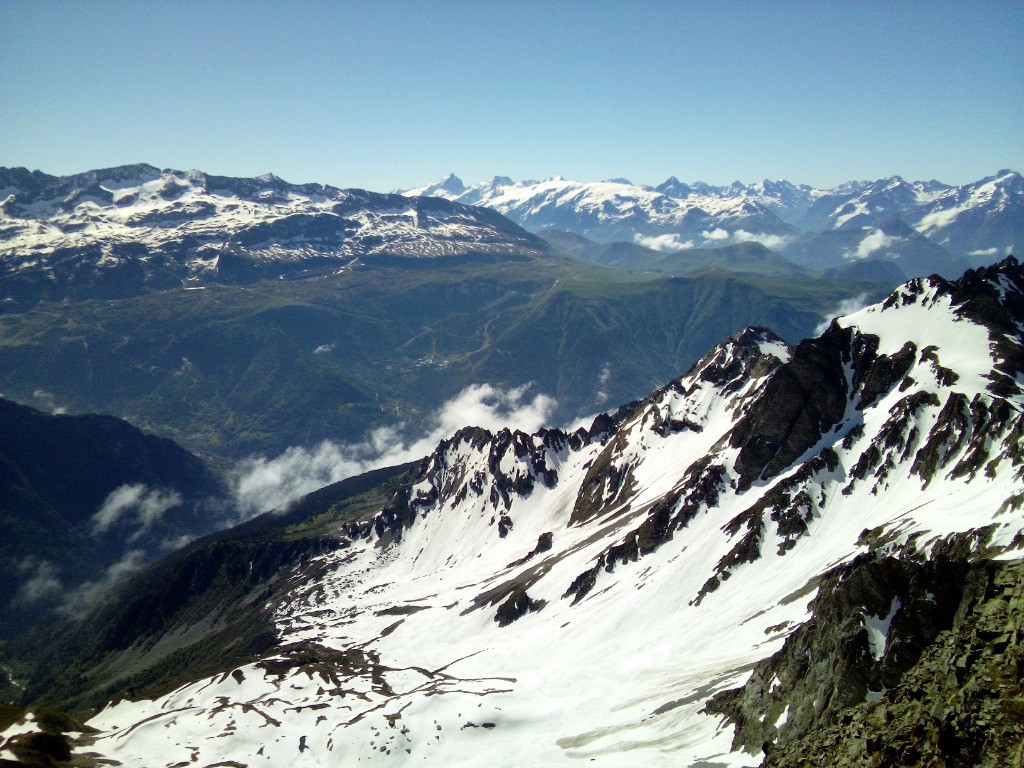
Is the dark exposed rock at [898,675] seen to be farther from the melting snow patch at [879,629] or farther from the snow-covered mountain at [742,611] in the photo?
the snow-covered mountain at [742,611]

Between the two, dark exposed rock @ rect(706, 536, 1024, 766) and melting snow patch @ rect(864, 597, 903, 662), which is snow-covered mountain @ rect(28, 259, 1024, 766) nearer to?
melting snow patch @ rect(864, 597, 903, 662)

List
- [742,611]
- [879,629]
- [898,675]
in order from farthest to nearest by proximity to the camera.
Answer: [742,611] < [879,629] < [898,675]

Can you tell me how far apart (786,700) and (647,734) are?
31627 mm

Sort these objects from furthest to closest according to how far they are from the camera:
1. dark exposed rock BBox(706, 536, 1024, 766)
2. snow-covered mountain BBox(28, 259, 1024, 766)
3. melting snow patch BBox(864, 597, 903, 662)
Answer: snow-covered mountain BBox(28, 259, 1024, 766), melting snow patch BBox(864, 597, 903, 662), dark exposed rock BBox(706, 536, 1024, 766)

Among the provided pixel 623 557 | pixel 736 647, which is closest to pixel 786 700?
pixel 736 647

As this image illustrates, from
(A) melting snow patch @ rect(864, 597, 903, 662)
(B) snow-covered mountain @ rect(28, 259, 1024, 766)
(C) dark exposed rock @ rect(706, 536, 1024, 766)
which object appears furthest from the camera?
(B) snow-covered mountain @ rect(28, 259, 1024, 766)

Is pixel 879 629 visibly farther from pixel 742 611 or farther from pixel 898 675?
pixel 742 611

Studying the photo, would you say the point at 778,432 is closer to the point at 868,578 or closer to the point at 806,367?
the point at 806,367

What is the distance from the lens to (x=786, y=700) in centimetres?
7538

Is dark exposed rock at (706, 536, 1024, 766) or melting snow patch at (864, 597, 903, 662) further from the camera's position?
melting snow patch at (864, 597, 903, 662)

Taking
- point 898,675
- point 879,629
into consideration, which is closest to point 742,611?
point 879,629

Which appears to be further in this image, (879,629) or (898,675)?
(879,629)

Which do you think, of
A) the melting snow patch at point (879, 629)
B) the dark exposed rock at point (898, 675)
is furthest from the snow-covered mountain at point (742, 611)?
the dark exposed rock at point (898, 675)

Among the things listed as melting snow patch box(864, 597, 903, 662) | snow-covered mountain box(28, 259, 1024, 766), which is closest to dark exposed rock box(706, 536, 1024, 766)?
melting snow patch box(864, 597, 903, 662)
